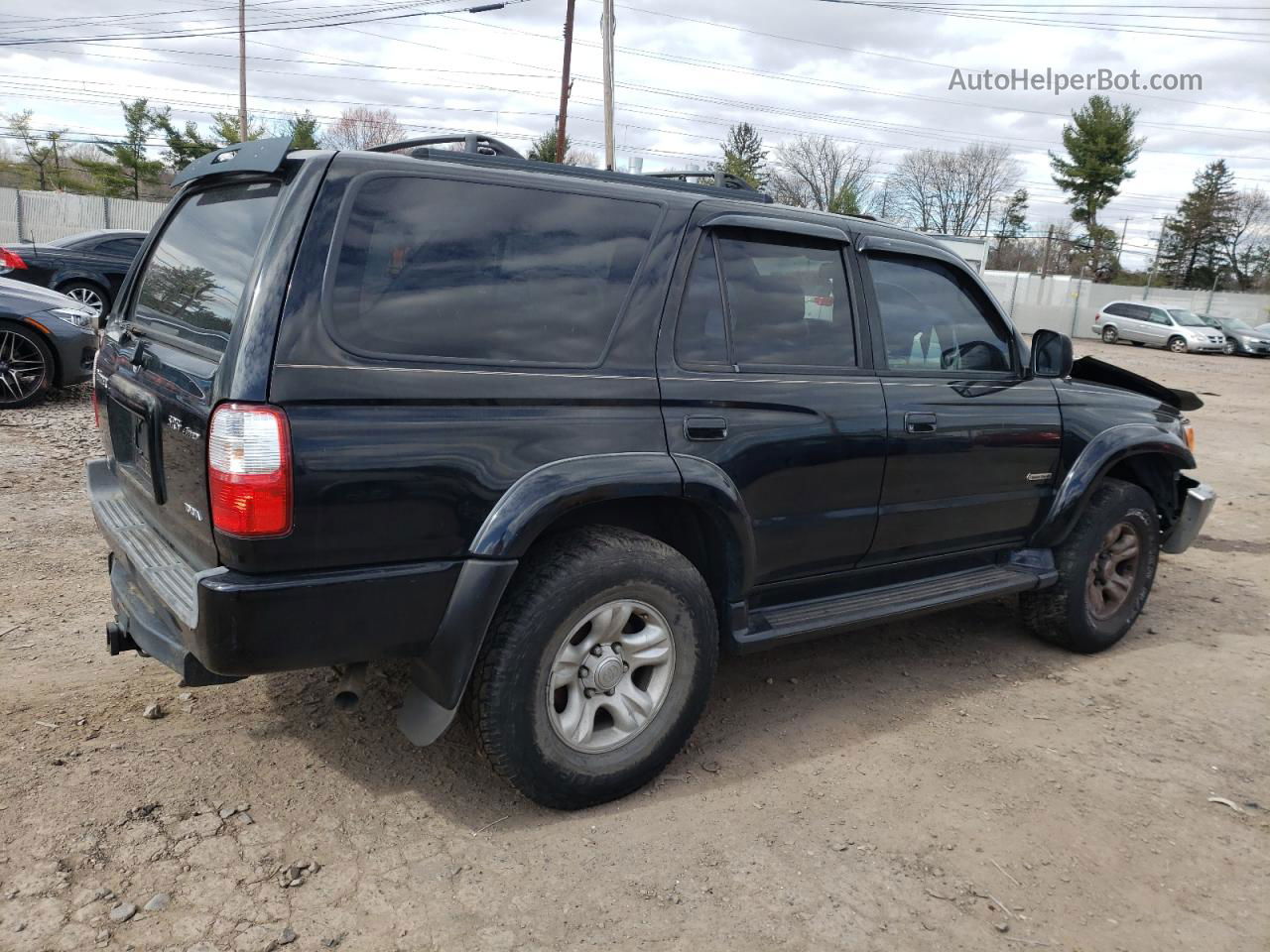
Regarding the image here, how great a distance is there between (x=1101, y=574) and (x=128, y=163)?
42.7 meters

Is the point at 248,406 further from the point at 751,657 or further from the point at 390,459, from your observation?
the point at 751,657

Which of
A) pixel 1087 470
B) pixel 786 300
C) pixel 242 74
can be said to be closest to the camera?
pixel 786 300

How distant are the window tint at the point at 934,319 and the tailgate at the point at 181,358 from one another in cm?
229

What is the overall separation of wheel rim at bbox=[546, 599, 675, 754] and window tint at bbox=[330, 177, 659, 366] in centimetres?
81

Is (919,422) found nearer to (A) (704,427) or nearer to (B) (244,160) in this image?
(A) (704,427)

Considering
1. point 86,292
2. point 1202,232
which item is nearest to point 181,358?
point 86,292

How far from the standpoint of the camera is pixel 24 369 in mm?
8375

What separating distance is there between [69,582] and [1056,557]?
15.3 ft

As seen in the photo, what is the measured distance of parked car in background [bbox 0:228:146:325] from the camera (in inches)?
463

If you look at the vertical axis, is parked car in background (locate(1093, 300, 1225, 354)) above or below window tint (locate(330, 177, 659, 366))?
below

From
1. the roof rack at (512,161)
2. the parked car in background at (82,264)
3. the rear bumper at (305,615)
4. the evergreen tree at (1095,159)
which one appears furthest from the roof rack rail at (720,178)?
the evergreen tree at (1095,159)

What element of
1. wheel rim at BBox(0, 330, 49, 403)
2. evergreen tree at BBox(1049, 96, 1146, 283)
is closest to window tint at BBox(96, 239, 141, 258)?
wheel rim at BBox(0, 330, 49, 403)

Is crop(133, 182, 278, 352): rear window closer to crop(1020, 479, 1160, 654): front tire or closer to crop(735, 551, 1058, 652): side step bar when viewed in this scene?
crop(735, 551, 1058, 652): side step bar

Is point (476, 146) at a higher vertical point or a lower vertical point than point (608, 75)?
lower
